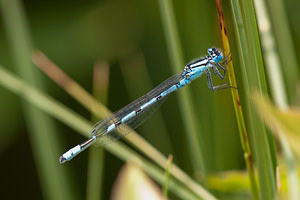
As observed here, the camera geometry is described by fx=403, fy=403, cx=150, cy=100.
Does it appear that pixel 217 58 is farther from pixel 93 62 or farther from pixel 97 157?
pixel 93 62

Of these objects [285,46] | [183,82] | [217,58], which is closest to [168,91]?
[183,82]

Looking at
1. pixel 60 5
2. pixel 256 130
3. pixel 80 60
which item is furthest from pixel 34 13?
pixel 256 130

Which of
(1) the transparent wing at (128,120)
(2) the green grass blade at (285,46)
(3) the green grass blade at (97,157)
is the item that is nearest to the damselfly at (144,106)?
(1) the transparent wing at (128,120)

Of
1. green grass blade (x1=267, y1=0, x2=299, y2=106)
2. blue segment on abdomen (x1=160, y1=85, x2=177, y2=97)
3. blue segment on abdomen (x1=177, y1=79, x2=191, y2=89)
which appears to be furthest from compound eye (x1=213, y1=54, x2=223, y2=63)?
green grass blade (x1=267, y1=0, x2=299, y2=106)

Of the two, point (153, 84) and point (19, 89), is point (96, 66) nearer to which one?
point (153, 84)

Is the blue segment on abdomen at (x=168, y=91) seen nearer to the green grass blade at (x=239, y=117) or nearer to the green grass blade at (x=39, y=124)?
the green grass blade at (x=39, y=124)

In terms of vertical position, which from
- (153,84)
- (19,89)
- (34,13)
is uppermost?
(34,13)
